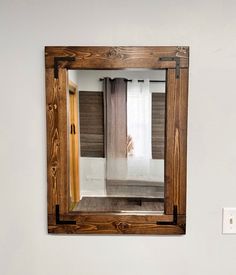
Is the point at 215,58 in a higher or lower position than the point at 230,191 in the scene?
higher

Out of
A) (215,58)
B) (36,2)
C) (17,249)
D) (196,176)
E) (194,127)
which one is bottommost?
(17,249)

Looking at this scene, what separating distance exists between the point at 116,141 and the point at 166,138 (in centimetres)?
23

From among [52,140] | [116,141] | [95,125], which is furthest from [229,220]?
[52,140]

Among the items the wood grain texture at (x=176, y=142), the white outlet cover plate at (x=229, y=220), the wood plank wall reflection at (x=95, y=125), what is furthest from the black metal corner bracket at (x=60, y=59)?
the white outlet cover plate at (x=229, y=220)

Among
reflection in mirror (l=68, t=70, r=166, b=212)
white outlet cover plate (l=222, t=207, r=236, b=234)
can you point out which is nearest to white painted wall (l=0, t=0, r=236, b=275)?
white outlet cover plate (l=222, t=207, r=236, b=234)

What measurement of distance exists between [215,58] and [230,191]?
1.98 ft

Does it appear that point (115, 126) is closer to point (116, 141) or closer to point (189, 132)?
point (116, 141)

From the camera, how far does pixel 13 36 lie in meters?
1.18

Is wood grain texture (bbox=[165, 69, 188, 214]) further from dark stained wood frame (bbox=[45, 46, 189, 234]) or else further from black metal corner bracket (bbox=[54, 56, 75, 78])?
black metal corner bracket (bbox=[54, 56, 75, 78])

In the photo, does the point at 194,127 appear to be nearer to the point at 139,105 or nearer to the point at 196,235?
the point at 139,105

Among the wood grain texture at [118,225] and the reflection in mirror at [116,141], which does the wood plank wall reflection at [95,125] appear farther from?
the wood grain texture at [118,225]

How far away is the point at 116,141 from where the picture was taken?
1.22 m

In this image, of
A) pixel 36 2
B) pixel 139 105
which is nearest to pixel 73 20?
pixel 36 2

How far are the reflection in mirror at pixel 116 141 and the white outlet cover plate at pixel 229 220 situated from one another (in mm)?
296
